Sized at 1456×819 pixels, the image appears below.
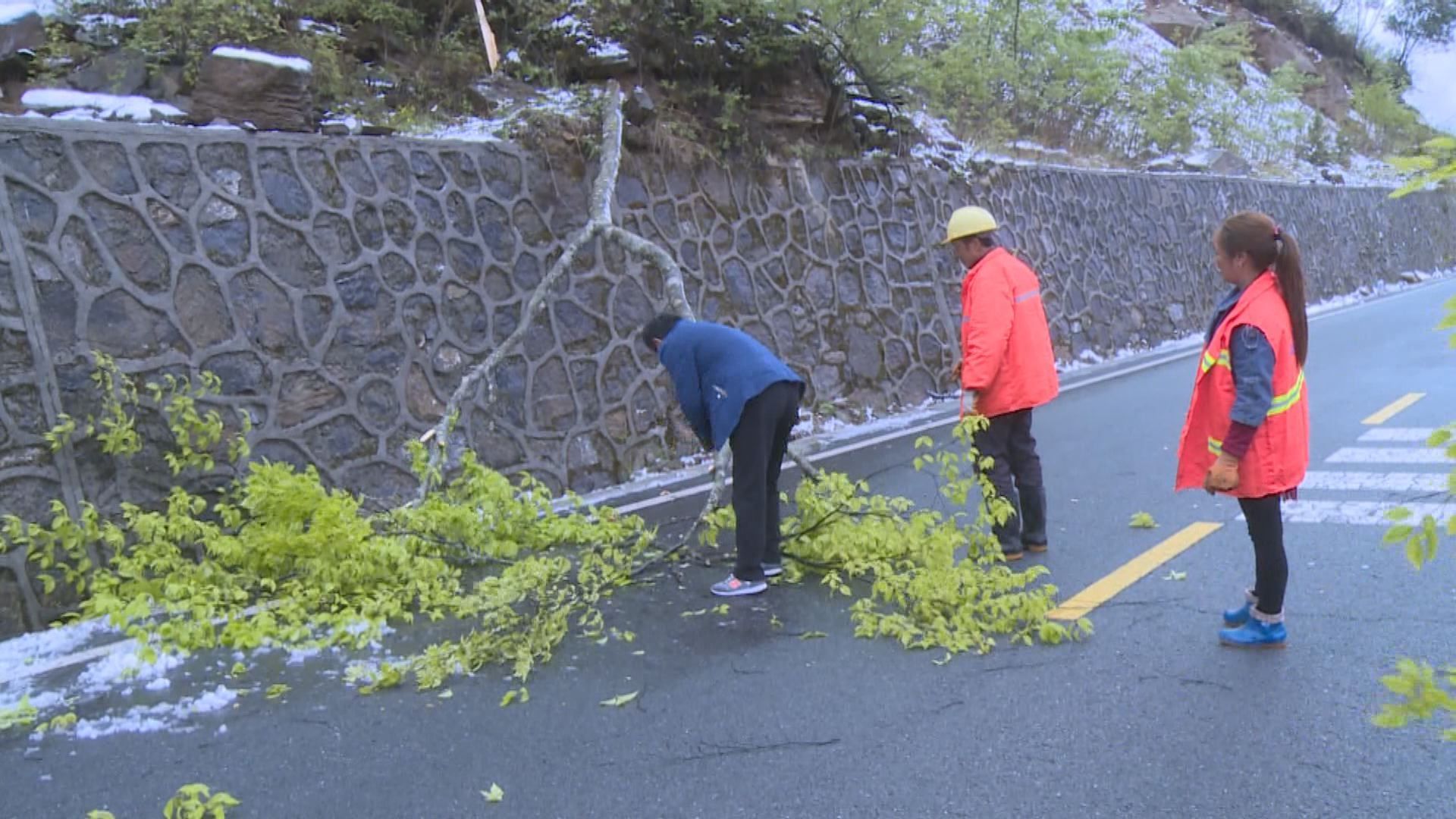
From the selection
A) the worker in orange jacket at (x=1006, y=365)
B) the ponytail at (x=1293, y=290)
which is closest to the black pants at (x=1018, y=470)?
the worker in orange jacket at (x=1006, y=365)

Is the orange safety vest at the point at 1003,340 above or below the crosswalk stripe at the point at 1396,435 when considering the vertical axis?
above

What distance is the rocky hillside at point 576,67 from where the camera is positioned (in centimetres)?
861

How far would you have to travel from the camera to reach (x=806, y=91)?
1279 centimetres

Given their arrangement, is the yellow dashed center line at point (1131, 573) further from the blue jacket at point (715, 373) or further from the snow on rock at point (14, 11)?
the snow on rock at point (14, 11)

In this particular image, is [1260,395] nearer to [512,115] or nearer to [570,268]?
[570,268]

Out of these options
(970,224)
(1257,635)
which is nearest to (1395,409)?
(970,224)

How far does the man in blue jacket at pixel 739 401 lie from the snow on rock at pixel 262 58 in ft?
13.9

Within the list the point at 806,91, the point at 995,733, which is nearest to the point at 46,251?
the point at 995,733

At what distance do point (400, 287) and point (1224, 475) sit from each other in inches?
231

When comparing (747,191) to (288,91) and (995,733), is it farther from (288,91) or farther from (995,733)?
(995,733)

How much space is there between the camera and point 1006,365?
20.5 feet

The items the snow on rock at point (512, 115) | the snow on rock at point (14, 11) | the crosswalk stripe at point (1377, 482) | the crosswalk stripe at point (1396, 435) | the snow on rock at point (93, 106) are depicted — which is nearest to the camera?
the crosswalk stripe at point (1377, 482)

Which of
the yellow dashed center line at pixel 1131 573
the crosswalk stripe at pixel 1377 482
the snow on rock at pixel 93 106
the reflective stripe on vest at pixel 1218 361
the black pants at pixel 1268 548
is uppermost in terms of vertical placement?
the snow on rock at pixel 93 106

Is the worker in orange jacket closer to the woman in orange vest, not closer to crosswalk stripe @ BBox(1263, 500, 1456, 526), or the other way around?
crosswalk stripe @ BBox(1263, 500, 1456, 526)
